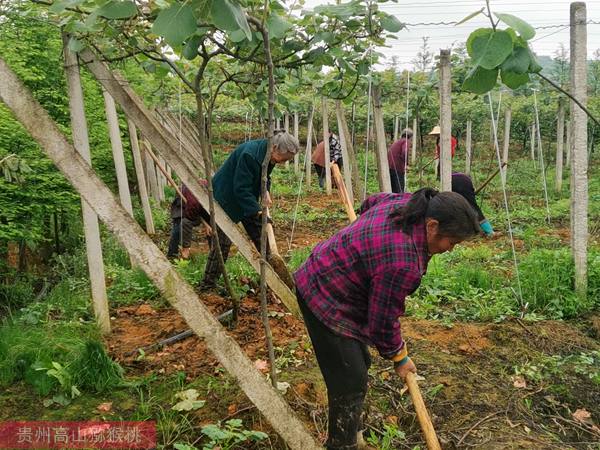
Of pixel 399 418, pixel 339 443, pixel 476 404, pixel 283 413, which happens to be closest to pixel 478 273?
pixel 476 404

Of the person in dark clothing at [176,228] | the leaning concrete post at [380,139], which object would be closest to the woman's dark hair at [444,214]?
the leaning concrete post at [380,139]

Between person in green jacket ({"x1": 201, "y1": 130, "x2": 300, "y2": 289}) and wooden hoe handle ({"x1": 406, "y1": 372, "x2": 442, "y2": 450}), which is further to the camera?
person in green jacket ({"x1": 201, "y1": 130, "x2": 300, "y2": 289})

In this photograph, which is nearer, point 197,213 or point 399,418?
point 399,418

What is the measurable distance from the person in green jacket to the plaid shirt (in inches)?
66.9

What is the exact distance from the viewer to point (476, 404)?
3.09 meters

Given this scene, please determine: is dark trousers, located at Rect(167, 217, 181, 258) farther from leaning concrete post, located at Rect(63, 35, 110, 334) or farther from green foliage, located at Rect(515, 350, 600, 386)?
green foliage, located at Rect(515, 350, 600, 386)

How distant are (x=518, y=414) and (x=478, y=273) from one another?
93.3 inches

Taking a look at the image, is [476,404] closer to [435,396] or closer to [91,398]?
[435,396]

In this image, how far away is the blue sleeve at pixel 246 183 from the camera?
4212 millimetres

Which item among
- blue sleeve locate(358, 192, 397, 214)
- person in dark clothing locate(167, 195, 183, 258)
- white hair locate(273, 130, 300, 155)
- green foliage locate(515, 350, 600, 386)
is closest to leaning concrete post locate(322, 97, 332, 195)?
person in dark clothing locate(167, 195, 183, 258)

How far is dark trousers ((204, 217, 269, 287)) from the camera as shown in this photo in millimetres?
4602

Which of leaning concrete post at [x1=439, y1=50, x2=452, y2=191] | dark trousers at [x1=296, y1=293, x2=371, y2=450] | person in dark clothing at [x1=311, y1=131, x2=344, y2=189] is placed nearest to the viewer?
dark trousers at [x1=296, y1=293, x2=371, y2=450]

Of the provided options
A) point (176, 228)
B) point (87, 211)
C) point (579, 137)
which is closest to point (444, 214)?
point (87, 211)

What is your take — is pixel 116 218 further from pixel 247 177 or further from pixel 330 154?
pixel 330 154
